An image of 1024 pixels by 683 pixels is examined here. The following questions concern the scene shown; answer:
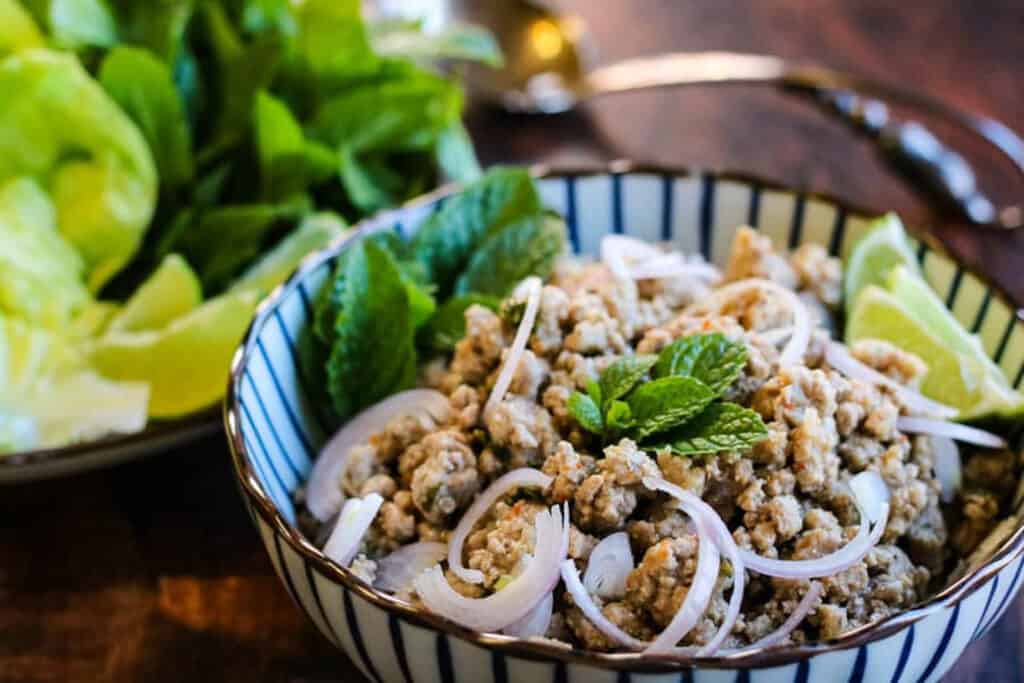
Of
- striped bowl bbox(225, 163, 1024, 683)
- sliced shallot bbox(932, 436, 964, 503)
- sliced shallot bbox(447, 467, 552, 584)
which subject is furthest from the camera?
sliced shallot bbox(932, 436, 964, 503)

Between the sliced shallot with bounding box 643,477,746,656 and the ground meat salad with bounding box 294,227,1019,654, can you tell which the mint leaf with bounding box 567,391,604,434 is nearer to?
the ground meat salad with bounding box 294,227,1019,654

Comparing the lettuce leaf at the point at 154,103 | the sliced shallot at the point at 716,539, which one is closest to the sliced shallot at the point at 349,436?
the sliced shallot at the point at 716,539

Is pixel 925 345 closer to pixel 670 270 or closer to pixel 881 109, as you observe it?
pixel 670 270

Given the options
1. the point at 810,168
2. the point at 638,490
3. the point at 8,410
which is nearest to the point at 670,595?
the point at 638,490

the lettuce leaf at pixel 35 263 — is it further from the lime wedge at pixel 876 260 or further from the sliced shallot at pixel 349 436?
the lime wedge at pixel 876 260

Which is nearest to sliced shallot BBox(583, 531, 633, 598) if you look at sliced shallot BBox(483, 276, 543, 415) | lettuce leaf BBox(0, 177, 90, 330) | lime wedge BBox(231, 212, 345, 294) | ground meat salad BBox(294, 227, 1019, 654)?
ground meat salad BBox(294, 227, 1019, 654)
